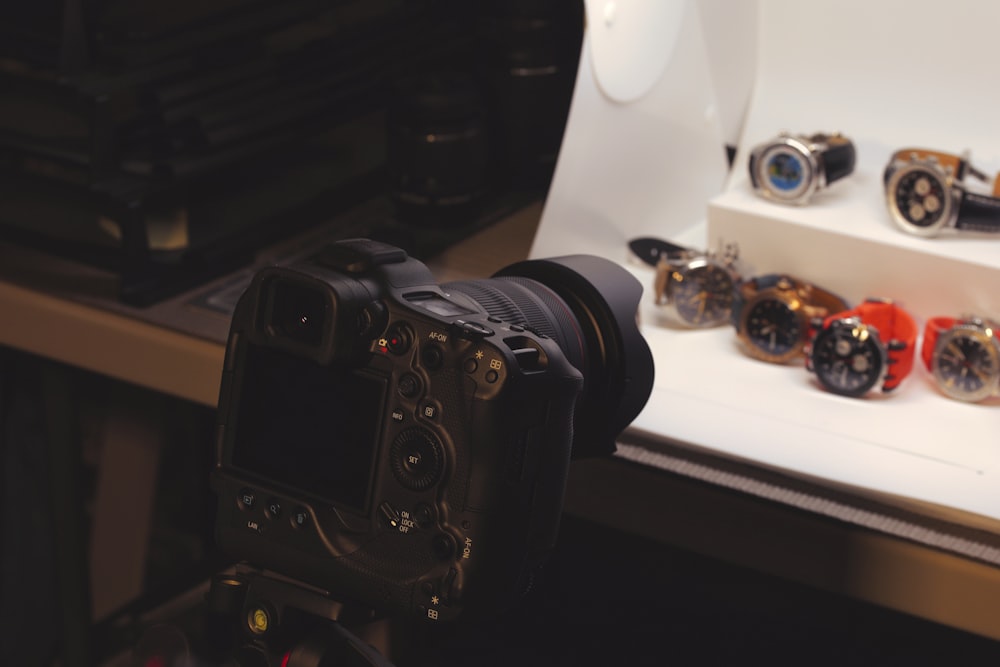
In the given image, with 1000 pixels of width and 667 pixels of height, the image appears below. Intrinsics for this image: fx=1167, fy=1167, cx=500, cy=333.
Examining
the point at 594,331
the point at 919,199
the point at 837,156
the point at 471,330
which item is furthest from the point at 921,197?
the point at 471,330

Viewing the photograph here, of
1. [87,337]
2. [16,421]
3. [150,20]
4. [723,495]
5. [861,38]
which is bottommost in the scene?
[16,421]

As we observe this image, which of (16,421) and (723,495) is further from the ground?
(723,495)

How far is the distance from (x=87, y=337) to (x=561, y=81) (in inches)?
20.4

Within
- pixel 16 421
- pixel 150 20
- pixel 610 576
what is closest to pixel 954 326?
pixel 610 576

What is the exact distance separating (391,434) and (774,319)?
19.7 inches

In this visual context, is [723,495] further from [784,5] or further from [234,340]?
[784,5]

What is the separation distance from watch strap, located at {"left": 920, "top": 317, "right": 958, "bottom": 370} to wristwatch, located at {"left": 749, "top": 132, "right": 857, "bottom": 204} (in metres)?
0.18

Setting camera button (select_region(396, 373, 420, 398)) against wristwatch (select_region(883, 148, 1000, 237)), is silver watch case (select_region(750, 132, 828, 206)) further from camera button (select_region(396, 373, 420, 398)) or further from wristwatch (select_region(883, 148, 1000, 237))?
camera button (select_region(396, 373, 420, 398))

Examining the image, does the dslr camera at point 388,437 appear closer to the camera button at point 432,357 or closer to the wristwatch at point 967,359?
the camera button at point 432,357

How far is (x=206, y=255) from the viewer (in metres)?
1.03

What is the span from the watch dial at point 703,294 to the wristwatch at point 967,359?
0.17m

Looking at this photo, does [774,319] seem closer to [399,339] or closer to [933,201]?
[933,201]

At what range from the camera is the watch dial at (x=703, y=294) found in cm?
96

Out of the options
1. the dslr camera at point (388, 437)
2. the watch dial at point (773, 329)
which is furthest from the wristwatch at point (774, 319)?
the dslr camera at point (388, 437)
